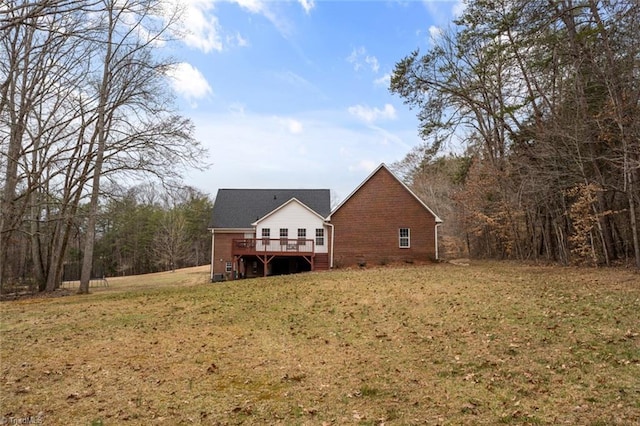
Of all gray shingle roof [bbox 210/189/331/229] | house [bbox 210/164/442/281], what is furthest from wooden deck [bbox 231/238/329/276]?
gray shingle roof [bbox 210/189/331/229]

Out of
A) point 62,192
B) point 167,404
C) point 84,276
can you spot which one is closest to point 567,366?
point 167,404

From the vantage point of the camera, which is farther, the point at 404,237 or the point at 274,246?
the point at 274,246

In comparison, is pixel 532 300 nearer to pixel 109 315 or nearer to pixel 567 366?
pixel 567 366

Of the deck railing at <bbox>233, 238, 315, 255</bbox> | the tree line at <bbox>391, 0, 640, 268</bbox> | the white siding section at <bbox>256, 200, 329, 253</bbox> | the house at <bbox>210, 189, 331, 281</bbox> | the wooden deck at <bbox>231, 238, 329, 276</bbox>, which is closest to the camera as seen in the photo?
the tree line at <bbox>391, 0, 640, 268</bbox>

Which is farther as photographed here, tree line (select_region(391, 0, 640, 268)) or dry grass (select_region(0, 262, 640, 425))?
tree line (select_region(391, 0, 640, 268))

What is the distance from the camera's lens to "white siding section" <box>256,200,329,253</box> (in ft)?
81.7

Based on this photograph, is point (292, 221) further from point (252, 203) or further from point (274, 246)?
point (252, 203)

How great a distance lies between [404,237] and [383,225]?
1.44m

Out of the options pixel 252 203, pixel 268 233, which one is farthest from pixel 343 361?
pixel 252 203

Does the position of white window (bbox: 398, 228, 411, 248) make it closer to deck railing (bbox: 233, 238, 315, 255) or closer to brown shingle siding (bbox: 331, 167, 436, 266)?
brown shingle siding (bbox: 331, 167, 436, 266)

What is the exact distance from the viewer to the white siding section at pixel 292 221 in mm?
24891

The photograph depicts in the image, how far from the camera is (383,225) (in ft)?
75.4

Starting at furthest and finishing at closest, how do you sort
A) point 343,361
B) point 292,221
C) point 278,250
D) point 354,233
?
point 292,221 < point 278,250 < point 354,233 < point 343,361

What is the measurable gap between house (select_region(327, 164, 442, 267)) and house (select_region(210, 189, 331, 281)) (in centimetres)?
145
